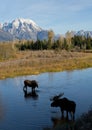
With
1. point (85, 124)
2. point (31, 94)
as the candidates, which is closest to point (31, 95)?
point (31, 94)

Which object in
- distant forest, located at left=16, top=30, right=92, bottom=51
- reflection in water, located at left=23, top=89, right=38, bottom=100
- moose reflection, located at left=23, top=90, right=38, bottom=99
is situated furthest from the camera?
distant forest, located at left=16, top=30, right=92, bottom=51

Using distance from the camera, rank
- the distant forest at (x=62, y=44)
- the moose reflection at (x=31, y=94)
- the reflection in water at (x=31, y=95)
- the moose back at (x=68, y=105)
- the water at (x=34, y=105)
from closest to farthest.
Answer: the water at (x=34, y=105) < the moose back at (x=68, y=105) < the reflection in water at (x=31, y=95) < the moose reflection at (x=31, y=94) < the distant forest at (x=62, y=44)

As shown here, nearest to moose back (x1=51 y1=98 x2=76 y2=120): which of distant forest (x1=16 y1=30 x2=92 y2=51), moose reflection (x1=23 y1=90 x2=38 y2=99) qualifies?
moose reflection (x1=23 y1=90 x2=38 y2=99)

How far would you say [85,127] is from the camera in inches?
582

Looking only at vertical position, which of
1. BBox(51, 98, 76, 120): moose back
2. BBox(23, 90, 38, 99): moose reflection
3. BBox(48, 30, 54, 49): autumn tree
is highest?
BBox(48, 30, 54, 49): autumn tree

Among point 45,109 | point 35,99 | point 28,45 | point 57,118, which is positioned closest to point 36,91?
point 35,99

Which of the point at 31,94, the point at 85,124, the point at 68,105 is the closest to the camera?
the point at 85,124

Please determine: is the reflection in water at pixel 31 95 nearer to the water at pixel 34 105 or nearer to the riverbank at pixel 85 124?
the water at pixel 34 105

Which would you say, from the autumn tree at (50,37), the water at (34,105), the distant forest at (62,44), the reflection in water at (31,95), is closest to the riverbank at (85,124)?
the water at (34,105)

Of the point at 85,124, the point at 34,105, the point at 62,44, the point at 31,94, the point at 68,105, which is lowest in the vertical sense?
the point at 31,94

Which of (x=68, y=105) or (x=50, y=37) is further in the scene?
(x=50, y=37)

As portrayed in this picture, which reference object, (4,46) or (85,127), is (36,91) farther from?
(4,46)

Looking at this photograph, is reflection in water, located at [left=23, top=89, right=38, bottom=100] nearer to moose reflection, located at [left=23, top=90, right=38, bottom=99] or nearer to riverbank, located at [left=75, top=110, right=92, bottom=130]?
moose reflection, located at [left=23, top=90, right=38, bottom=99]

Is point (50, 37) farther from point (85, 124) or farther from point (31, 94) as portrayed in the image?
point (85, 124)
